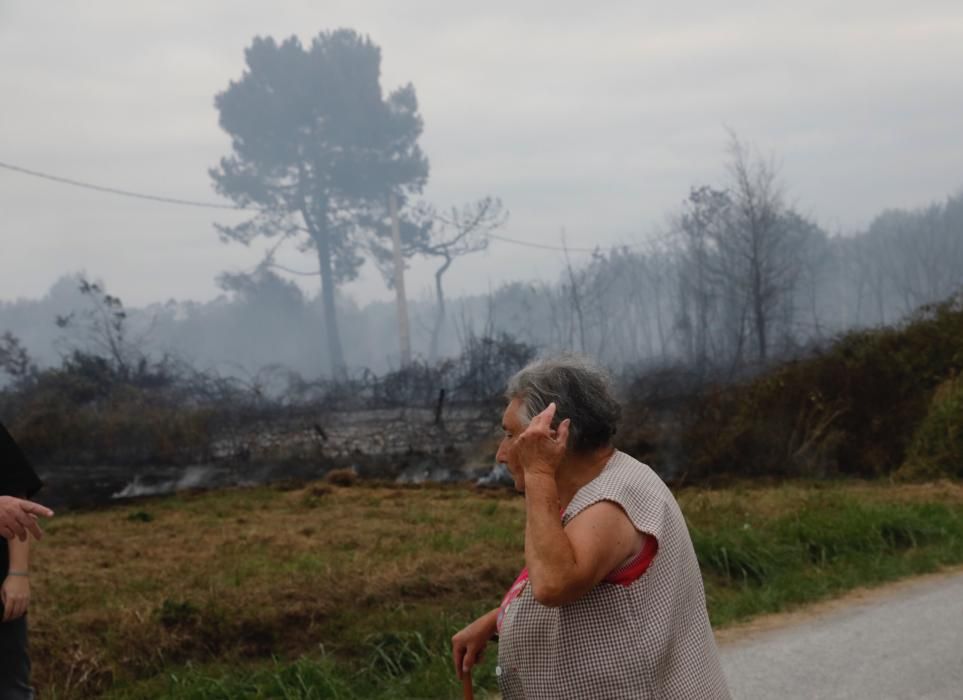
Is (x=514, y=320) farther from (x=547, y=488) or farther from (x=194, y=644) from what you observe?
(x=547, y=488)

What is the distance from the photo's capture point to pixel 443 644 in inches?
272

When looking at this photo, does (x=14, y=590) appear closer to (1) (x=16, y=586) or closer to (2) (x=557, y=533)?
(1) (x=16, y=586)

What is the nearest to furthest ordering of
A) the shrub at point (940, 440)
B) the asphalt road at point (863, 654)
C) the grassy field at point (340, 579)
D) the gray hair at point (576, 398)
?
the gray hair at point (576, 398) → the asphalt road at point (863, 654) → the grassy field at point (340, 579) → the shrub at point (940, 440)

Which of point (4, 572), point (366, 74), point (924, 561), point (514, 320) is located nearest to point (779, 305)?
point (514, 320)

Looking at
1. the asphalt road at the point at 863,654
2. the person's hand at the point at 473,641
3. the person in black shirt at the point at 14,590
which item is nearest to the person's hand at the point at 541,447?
the person's hand at the point at 473,641

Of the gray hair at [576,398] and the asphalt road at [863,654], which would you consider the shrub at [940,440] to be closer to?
the asphalt road at [863,654]

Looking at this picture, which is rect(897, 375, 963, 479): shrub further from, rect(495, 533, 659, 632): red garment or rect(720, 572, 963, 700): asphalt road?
rect(495, 533, 659, 632): red garment

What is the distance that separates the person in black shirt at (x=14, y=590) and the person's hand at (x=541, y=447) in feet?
6.42

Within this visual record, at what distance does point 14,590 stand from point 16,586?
0.02 metres

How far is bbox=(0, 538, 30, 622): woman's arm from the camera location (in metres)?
3.76

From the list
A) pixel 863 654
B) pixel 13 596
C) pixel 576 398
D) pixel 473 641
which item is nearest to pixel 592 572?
pixel 576 398

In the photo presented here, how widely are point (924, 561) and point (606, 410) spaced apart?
731cm

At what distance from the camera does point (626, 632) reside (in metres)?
2.56

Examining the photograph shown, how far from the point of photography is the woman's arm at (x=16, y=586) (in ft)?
12.3
